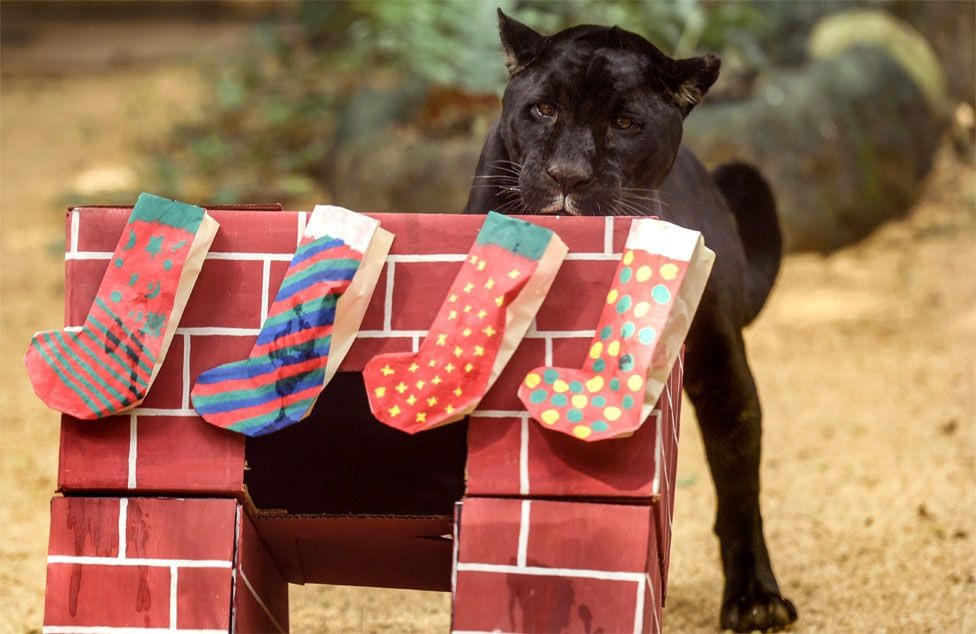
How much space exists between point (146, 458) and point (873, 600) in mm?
1784

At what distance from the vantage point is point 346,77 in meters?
8.20

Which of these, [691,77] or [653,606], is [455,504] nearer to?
[653,606]

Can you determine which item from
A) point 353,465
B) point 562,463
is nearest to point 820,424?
point 353,465

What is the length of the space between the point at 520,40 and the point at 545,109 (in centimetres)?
17

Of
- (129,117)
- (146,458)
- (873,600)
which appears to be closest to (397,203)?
(129,117)

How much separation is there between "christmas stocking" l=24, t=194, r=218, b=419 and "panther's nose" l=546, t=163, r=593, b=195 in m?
0.70

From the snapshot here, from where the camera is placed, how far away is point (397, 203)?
5977mm

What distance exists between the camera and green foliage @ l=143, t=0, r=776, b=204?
20.1 ft

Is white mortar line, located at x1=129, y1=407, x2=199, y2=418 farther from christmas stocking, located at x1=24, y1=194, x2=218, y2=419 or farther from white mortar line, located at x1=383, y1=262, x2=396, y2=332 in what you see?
white mortar line, located at x1=383, y1=262, x2=396, y2=332

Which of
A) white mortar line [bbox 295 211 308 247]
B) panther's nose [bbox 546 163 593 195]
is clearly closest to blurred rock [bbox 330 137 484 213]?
panther's nose [bbox 546 163 593 195]

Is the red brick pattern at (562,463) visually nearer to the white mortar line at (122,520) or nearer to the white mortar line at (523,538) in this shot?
the white mortar line at (523,538)

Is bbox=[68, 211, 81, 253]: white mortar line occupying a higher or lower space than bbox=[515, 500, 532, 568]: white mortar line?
higher

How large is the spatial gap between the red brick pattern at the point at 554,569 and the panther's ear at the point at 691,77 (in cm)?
101

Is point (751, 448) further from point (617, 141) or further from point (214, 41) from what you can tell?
point (214, 41)
